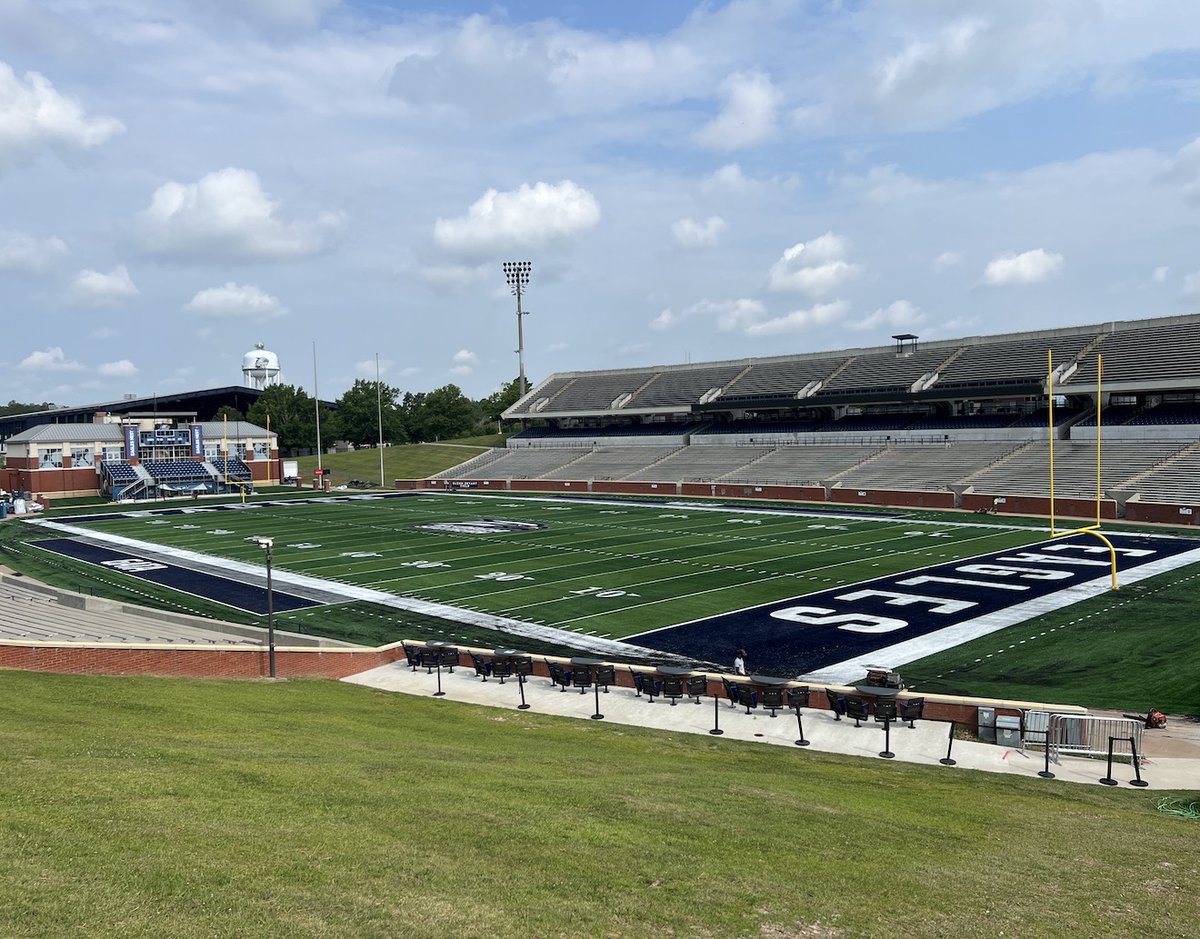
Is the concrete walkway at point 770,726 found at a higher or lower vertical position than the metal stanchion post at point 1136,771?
lower

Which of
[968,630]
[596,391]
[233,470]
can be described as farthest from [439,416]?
[968,630]

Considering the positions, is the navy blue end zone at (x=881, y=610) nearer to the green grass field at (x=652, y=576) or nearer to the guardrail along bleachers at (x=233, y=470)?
the green grass field at (x=652, y=576)

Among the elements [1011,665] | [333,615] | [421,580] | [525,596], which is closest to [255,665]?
[333,615]

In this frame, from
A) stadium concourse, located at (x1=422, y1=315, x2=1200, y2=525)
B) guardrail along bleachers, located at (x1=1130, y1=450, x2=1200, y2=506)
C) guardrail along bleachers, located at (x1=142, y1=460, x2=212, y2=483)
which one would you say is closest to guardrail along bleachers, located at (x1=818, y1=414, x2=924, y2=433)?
stadium concourse, located at (x1=422, y1=315, x2=1200, y2=525)

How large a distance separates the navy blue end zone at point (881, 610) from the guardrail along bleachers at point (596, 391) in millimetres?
57584

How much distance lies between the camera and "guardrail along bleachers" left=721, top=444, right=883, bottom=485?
199 ft

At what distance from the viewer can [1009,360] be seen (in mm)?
63312

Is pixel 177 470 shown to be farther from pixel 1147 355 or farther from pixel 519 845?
pixel 519 845

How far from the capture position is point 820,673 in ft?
63.5

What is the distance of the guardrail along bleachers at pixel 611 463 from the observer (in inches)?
2854

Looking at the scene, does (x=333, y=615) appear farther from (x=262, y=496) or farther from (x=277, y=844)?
(x=262, y=496)

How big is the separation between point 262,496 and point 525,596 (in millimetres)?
48991

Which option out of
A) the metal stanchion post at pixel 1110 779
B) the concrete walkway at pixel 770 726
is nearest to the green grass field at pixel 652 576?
the concrete walkway at pixel 770 726

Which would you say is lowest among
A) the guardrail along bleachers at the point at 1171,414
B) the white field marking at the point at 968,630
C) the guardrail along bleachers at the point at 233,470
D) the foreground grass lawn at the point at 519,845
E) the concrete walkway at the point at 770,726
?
the white field marking at the point at 968,630
